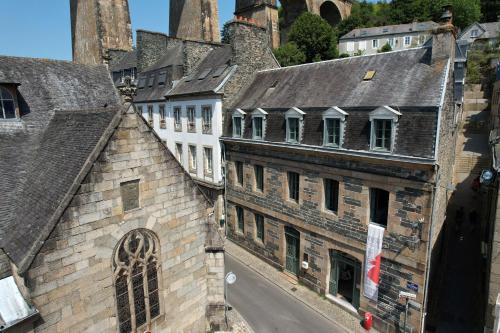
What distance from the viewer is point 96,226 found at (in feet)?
26.2

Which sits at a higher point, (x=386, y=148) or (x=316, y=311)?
(x=386, y=148)

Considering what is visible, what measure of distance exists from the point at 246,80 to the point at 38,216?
1654 cm

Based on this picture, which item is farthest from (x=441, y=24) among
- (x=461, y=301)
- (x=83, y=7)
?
(x=83, y=7)

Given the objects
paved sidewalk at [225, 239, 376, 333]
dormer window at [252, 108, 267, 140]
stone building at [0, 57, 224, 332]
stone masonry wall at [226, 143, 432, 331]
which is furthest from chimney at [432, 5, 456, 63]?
paved sidewalk at [225, 239, 376, 333]

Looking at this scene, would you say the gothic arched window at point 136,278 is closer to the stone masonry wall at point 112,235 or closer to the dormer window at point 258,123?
the stone masonry wall at point 112,235

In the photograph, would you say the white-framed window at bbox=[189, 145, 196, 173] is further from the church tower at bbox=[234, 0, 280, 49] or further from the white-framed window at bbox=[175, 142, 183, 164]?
the church tower at bbox=[234, 0, 280, 49]

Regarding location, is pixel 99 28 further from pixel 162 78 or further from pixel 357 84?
pixel 357 84

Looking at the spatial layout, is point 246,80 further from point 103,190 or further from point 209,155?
point 103,190

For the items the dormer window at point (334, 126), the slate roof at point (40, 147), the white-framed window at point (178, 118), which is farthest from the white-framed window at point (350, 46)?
the slate roof at point (40, 147)

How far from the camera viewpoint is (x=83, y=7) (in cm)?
3966

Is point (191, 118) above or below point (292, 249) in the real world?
above

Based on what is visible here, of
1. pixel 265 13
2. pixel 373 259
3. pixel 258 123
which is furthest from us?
pixel 265 13

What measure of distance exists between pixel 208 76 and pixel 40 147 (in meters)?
14.9

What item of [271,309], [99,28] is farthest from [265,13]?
[271,309]
